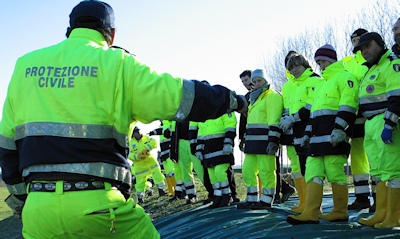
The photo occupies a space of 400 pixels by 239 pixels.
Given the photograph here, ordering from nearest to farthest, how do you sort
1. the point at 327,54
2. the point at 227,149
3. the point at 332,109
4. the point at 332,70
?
the point at 332,109, the point at 332,70, the point at 327,54, the point at 227,149

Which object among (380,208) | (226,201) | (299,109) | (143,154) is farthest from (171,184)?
(380,208)

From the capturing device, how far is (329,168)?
4188mm

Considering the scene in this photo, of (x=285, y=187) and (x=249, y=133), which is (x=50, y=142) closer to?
(x=249, y=133)

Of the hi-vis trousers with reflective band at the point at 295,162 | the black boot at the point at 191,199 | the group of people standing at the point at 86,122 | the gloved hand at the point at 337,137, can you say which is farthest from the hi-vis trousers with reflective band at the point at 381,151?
the black boot at the point at 191,199

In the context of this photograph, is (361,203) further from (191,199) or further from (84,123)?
(84,123)

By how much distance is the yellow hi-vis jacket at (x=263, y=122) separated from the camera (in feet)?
17.9

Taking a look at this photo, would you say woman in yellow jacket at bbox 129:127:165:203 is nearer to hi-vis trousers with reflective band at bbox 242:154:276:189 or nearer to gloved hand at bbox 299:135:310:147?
hi-vis trousers with reflective band at bbox 242:154:276:189

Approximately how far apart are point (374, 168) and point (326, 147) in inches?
21.9

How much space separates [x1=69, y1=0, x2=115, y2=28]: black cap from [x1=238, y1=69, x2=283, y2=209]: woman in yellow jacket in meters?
3.62

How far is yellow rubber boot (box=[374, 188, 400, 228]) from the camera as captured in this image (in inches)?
136

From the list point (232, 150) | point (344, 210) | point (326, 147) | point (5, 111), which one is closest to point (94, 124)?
point (5, 111)

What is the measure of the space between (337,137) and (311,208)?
33.1 inches

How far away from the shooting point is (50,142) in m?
1.93

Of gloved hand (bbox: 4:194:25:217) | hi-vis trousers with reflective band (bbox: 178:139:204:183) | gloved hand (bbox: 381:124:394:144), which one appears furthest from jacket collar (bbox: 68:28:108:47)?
hi-vis trousers with reflective band (bbox: 178:139:204:183)
